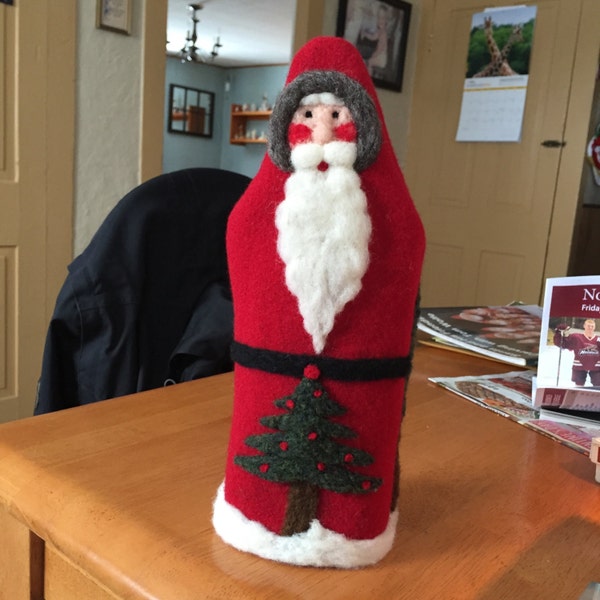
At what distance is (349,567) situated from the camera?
1.27 feet

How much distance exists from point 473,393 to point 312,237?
48cm

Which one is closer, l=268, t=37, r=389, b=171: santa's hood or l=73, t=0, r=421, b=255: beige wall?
l=268, t=37, r=389, b=171: santa's hood

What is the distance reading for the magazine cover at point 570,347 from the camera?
28.5 inches

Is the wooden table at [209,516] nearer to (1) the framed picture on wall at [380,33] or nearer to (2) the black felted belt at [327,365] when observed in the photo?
(2) the black felted belt at [327,365]

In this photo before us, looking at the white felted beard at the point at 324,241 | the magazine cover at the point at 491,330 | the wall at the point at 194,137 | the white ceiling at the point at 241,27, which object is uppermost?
the white ceiling at the point at 241,27

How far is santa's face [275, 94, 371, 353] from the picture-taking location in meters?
0.36

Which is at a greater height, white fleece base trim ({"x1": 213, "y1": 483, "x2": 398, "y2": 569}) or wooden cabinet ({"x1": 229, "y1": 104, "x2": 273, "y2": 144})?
wooden cabinet ({"x1": 229, "y1": 104, "x2": 273, "y2": 144})

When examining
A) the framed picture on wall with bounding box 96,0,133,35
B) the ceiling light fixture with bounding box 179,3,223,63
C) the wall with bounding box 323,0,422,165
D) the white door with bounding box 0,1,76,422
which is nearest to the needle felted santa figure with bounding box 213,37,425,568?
the white door with bounding box 0,1,76,422

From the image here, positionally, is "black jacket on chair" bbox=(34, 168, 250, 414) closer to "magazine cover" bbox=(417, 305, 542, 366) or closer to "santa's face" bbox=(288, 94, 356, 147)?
"magazine cover" bbox=(417, 305, 542, 366)

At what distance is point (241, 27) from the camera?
192 inches

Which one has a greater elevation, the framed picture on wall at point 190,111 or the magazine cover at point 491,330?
the framed picture on wall at point 190,111

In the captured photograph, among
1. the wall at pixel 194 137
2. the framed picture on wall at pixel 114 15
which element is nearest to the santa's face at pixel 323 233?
the framed picture on wall at pixel 114 15

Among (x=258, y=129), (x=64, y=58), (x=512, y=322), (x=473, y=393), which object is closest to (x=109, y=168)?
(x=64, y=58)

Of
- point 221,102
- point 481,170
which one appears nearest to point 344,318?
point 481,170
